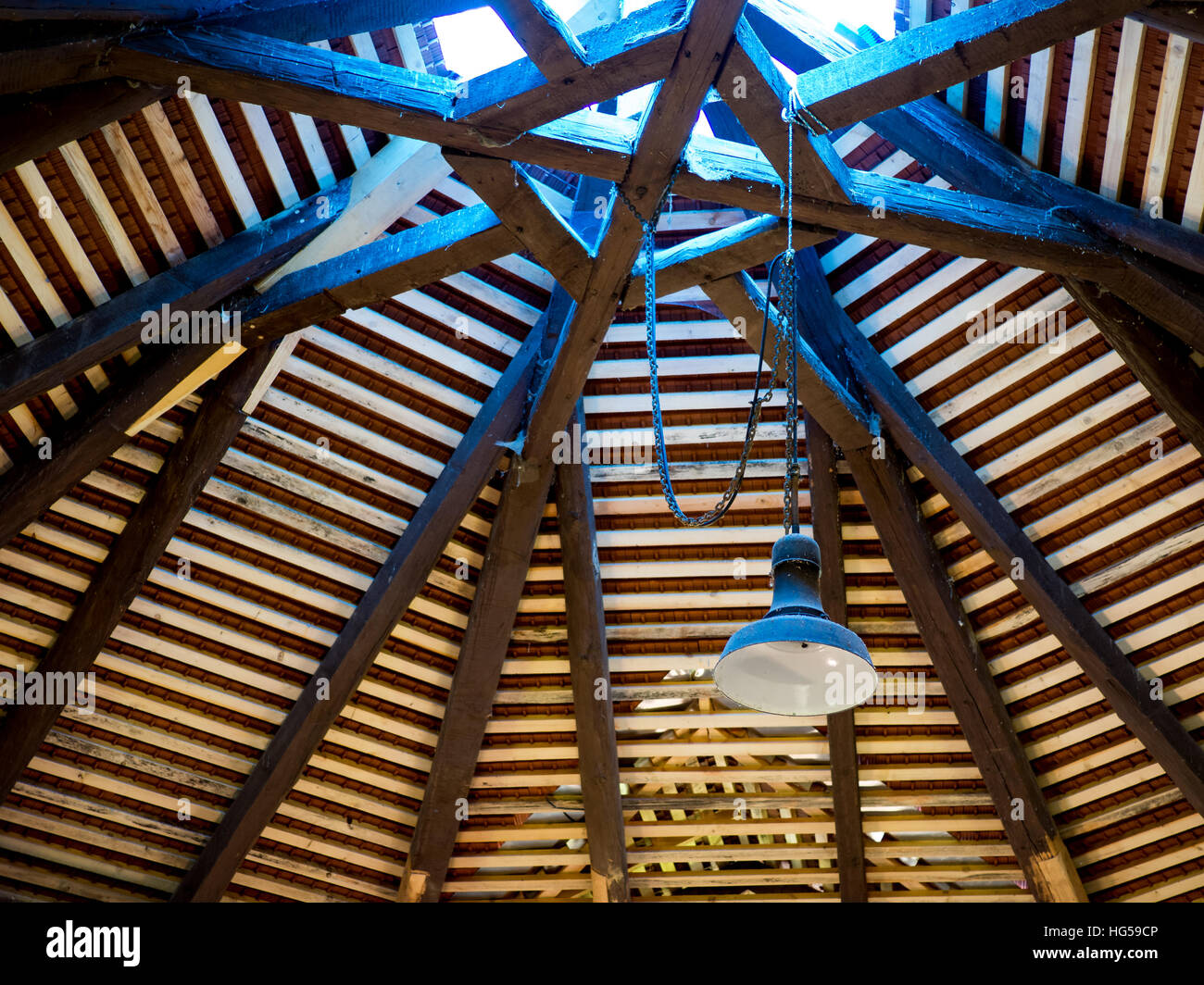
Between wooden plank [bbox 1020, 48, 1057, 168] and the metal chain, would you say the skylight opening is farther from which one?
the metal chain

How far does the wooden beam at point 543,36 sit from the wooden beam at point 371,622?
9.01 feet

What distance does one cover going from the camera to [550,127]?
4301mm

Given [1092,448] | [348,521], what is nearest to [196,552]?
[348,521]

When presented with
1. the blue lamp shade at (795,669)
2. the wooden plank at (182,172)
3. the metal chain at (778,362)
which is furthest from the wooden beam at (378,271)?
the blue lamp shade at (795,669)

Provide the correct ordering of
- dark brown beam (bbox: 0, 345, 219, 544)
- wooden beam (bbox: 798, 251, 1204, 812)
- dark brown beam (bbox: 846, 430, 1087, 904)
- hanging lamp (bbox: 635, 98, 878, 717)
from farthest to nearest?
1. dark brown beam (bbox: 846, 430, 1087, 904)
2. wooden beam (bbox: 798, 251, 1204, 812)
3. dark brown beam (bbox: 0, 345, 219, 544)
4. hanging lamp (bbox: 635, 98, 878, 717)

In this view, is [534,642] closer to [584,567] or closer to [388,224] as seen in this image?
[584,567]

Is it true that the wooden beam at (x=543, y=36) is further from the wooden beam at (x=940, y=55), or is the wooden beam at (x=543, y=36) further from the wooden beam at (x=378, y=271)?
the wooden beam at (x=378, y=271)

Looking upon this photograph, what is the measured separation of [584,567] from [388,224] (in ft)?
7.49

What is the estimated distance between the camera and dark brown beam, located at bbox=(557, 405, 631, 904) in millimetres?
6586

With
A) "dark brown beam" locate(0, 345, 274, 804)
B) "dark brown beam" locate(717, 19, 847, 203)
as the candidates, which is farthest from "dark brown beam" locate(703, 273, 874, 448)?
"dark brown beam" locate(0, 345, 274, 804)

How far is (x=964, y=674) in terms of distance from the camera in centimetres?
652

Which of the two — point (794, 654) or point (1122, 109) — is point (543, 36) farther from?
point (1122, 109)

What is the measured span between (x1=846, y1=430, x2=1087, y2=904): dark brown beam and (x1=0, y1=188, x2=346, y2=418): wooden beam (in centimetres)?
323

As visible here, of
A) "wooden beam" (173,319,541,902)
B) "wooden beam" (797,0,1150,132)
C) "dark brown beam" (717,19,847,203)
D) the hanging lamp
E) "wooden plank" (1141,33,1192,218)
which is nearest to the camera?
the hanging lamp
